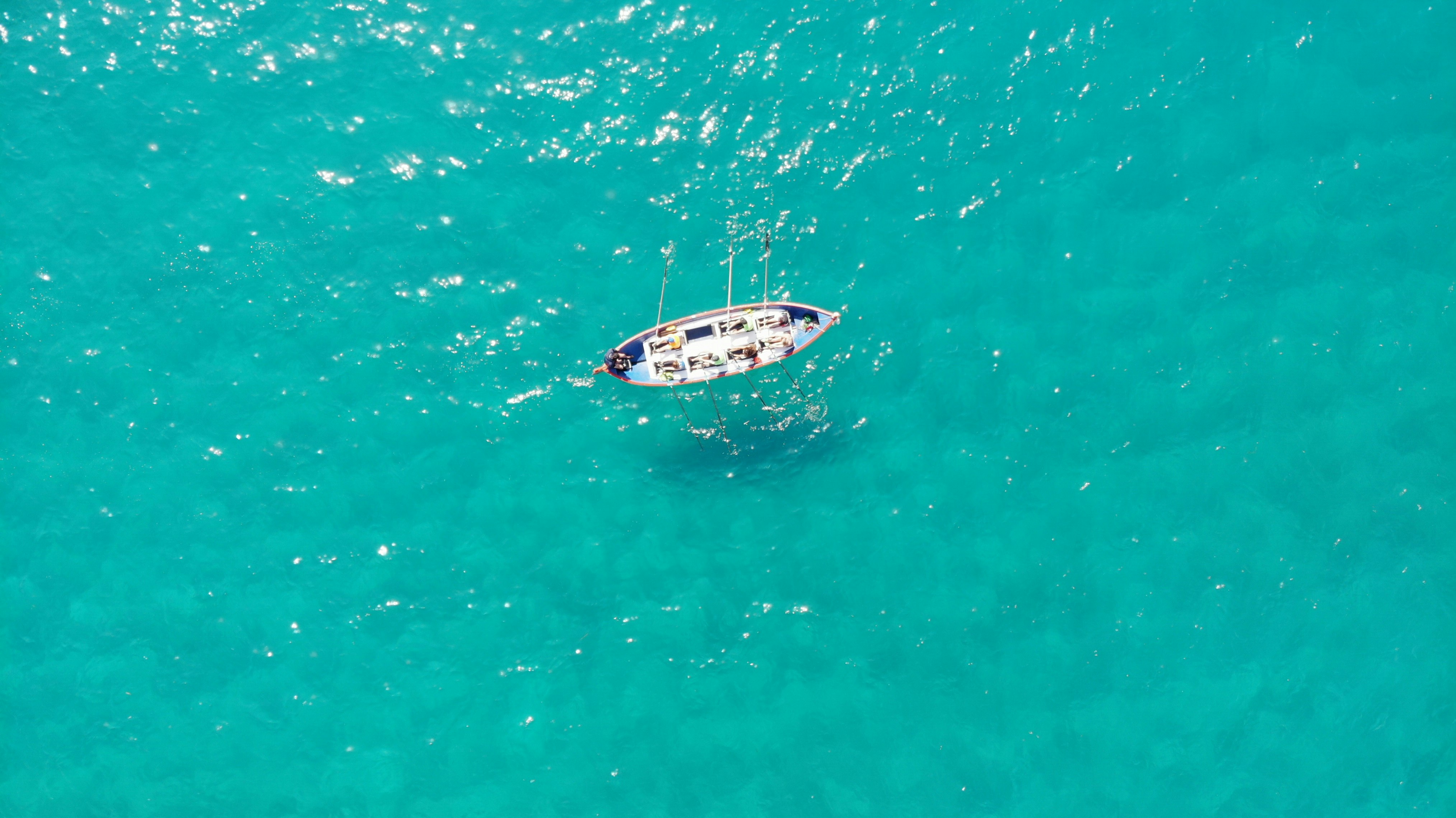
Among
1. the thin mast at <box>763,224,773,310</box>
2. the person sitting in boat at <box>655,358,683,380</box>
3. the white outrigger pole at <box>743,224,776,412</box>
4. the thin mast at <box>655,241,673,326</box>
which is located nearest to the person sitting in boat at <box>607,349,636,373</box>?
the person sitting in boat at <box>655,358,683,380</box>

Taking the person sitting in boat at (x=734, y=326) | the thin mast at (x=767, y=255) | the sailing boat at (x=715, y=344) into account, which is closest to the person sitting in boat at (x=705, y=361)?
the sailing boat at (x=715, y=344)

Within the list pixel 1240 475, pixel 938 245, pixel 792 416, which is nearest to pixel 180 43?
pixel 792 416

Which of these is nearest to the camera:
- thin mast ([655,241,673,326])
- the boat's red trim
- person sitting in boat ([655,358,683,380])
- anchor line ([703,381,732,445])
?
person sitting in boat ([655,358,683,380])

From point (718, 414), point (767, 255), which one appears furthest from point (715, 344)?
point (767, 255)

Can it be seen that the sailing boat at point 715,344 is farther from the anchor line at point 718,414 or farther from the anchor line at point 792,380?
the anchor line at point 718,414

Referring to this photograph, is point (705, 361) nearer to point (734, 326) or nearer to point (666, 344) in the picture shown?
point (666, 344)

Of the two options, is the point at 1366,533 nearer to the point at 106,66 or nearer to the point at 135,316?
the point at 135,316

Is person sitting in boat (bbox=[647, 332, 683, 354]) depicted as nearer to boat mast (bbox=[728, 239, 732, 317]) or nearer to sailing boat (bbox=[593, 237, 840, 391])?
sailing boat (bbox=[593, 237, 840, 391])
